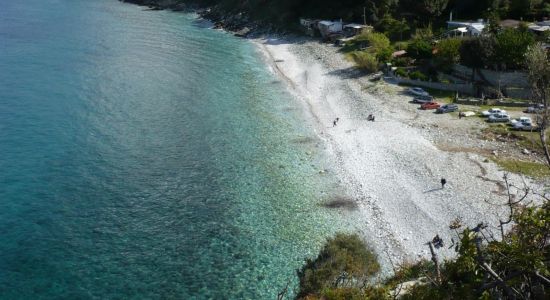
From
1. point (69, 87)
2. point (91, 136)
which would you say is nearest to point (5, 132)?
point (91, 136)

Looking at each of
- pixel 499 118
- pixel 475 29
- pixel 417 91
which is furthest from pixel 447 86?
pixel 475 29

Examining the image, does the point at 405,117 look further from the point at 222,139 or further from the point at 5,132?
the point at 5,132

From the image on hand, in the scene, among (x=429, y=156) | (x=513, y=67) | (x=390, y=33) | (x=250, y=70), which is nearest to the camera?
(x=429, y=156)

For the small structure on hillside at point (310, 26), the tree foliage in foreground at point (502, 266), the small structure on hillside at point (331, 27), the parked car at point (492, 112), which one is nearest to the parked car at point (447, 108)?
the parked car at point (492, 112)

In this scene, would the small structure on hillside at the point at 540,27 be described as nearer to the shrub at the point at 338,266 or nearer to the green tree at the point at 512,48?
the green tree at the point at 512,48

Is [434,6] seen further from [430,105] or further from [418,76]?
[430,105]

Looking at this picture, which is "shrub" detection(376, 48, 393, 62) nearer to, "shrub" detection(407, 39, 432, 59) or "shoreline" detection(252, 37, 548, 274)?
"shrub" detection(407, 39, 432, 59)
